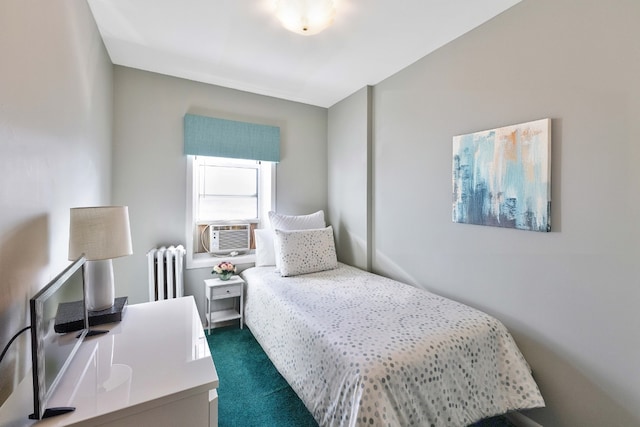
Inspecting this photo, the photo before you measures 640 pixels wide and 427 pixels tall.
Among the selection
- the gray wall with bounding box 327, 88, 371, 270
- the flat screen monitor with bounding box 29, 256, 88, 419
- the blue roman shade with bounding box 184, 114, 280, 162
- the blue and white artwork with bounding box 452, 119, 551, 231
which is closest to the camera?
the flat screen monitor with bounding box 29, 256, 88, 419

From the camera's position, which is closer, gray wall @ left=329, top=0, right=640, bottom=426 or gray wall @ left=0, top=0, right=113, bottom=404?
gray wall @ left=0, top=0, right=113, bottom=404

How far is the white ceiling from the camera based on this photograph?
1739mm

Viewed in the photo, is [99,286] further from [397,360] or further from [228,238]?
[228,238]

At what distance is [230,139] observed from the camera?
294cm

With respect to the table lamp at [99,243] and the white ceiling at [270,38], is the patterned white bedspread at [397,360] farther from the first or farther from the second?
the white ceiling at [270,38]

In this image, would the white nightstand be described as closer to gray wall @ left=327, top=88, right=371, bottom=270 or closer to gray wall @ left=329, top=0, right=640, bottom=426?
gray wall @ left=327, top=88, right=371, bottom=270

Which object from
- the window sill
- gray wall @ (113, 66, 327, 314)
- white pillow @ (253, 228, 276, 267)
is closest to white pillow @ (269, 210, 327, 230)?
white pillow @ (253, 228, 276, 267)

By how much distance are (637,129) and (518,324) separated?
3.86 feet

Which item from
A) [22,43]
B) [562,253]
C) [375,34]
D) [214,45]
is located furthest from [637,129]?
[214,45]

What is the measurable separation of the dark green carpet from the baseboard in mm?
36

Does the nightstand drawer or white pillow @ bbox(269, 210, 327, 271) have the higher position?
white pillow @ bbox(269, 210, 327, 271)

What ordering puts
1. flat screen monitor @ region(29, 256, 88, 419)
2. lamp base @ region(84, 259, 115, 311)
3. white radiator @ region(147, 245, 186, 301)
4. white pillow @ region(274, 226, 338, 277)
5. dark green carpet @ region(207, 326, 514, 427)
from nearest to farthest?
flat screen monitor @ region(29, 256, 88, 419) < lamp base @ region(84, 259, 115, 311) < dark green carpet @ region(207, 326, 514, 427) < white radiator @ region(147, 245, 186, 301) < white pillow @ region(274, 226, 338, 277)

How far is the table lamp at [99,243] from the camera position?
4.10ft

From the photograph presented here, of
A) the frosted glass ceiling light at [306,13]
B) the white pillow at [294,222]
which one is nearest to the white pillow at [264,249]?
the white pillow at [294,222]
